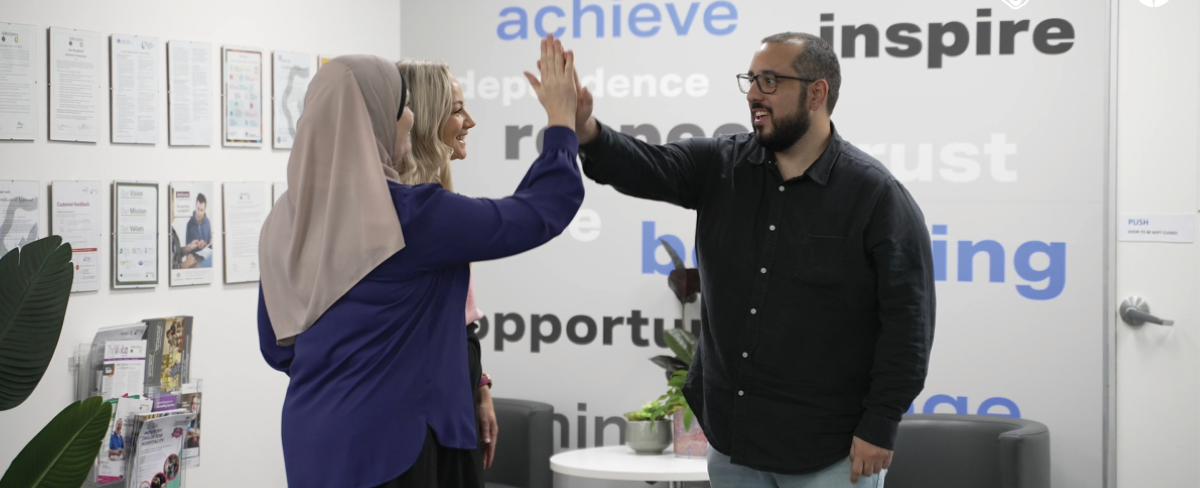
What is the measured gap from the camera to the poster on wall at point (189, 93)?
3670 millimetres

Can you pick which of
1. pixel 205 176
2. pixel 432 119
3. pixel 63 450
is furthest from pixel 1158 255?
pixel 63 450

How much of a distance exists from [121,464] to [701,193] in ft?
7.46

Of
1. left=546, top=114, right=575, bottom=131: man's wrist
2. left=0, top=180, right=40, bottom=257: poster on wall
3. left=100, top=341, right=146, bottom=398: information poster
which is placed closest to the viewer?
left=546, top=114, right=575, bottom=131: man's wrist

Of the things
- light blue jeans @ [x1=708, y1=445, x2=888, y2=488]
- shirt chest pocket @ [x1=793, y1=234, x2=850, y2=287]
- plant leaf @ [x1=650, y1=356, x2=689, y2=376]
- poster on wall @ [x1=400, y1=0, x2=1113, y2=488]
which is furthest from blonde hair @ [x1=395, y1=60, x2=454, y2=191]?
poster on wall @ [x1=400, y1=0, x2=1113, y2=488]

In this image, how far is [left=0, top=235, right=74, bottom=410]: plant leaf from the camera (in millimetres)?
2586

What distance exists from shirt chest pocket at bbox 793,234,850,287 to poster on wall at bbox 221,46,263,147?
8.26 feet

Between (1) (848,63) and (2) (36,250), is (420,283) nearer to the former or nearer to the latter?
(2) (36,250)

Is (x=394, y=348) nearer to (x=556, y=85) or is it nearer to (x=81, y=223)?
(x=556, y=85)

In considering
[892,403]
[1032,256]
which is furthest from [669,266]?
[892,403]

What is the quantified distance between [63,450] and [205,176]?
149 centimetres

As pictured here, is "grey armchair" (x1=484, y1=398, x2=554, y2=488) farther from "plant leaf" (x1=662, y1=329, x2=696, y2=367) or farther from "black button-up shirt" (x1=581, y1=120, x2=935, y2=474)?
"black button-up shirt" (x1=581, y1=120, x2=935, y2=474)

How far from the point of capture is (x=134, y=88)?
3539 mm

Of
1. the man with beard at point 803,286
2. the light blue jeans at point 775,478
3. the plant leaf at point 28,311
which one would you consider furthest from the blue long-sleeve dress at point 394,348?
the plant leaf at point 28,311

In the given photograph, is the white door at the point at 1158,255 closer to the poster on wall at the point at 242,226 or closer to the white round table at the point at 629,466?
the white round table at the point at 629,466
